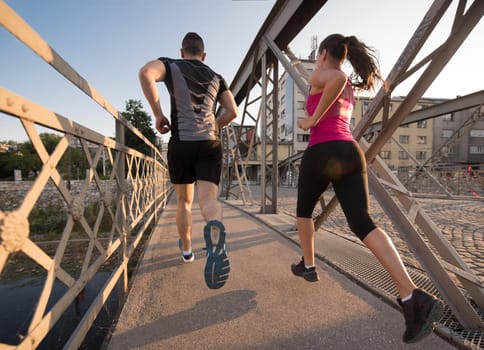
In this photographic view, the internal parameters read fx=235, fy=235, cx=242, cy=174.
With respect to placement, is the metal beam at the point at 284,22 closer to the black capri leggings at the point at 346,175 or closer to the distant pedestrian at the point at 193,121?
the distant pedestrian at the point at 193,121

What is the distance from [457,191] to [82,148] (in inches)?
609

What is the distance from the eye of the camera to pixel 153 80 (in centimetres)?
156

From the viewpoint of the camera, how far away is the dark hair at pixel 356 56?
64.1 inches

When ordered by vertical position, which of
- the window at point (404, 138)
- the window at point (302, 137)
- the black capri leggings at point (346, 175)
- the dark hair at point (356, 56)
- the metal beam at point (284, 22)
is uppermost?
the window at point (302, 137)

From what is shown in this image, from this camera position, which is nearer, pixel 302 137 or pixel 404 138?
pixel 404 138

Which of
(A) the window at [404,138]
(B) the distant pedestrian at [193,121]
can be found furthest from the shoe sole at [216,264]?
(A) the window at [404,138]

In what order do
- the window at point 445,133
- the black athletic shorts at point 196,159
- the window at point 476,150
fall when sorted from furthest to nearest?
the window at point 445,133 < the window at point 476,150 < the black athletic shorts at point 196,159

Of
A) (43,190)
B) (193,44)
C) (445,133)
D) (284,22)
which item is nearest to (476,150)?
(445,133)

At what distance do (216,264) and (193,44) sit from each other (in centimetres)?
170

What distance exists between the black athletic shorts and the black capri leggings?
27.5 inches

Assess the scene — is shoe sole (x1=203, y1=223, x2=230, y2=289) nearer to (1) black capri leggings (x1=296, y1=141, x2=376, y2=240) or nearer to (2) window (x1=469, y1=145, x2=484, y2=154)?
(1) black capri leggings (x1=296, y1=141, x2=376, y2=240)

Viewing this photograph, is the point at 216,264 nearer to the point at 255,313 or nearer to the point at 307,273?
the point at 255,313

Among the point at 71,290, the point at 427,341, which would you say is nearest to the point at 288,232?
the point at 427,341

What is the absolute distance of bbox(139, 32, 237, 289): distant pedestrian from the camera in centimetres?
162
